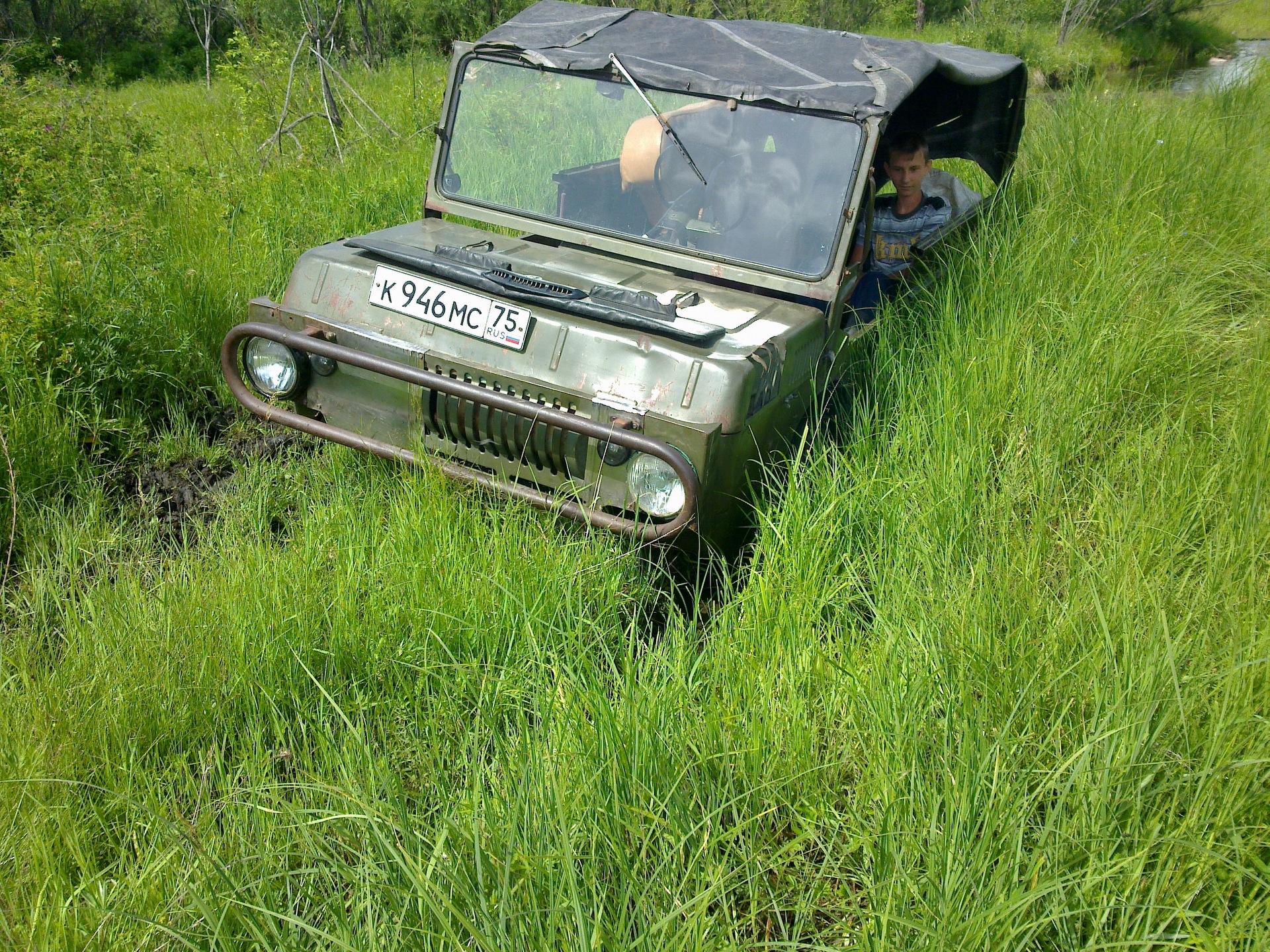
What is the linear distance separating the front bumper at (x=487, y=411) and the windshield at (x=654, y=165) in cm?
99

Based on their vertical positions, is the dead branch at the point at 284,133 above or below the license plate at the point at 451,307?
above

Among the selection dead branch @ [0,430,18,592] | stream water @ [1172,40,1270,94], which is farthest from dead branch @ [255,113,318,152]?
stream water @ [1172,40,1270,94]

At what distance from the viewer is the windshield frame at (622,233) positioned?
10.4ft

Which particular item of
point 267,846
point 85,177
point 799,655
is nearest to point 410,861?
point 267,846

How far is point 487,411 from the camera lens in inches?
115

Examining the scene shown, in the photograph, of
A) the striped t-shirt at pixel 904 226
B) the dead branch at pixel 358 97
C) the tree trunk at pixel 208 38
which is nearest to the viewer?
the striped t-shirt at pixel 904 226

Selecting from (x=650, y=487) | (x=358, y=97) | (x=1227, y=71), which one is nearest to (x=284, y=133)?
(x=358, y=97)

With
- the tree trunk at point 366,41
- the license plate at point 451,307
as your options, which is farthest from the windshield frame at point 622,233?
the tree trunk at point 366,41

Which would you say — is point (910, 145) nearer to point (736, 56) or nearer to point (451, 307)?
point (736, 56)

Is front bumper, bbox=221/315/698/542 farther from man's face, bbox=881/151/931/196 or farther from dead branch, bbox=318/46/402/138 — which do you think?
dead branch, bbox=318/46/402/138

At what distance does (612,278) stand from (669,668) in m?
1.46

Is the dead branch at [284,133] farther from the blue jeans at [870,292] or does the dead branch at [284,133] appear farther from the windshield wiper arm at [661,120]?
the blue jeans at [870,292]

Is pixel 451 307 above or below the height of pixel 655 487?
above

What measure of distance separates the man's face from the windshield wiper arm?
167cm
